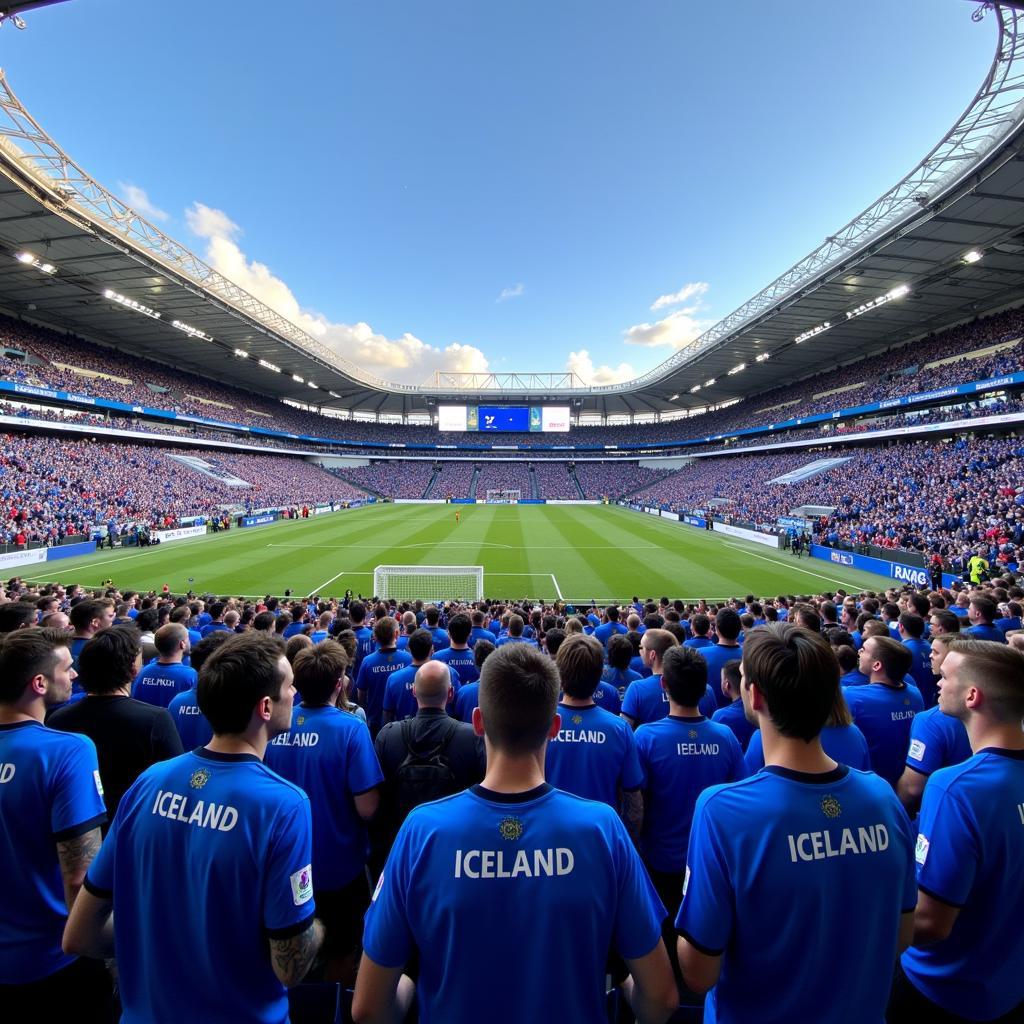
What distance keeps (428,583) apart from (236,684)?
65.8 ft

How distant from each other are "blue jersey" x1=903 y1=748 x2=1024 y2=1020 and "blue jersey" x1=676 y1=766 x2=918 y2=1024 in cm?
57

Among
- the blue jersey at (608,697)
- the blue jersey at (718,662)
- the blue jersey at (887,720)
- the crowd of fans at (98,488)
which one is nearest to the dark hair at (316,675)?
the blue jersey at (608,697)

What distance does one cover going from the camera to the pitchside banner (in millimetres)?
20000

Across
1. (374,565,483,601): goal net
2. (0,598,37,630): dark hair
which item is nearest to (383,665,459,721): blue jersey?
(0,598,37,630): dark hair

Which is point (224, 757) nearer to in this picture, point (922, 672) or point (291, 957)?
point (291, 957)

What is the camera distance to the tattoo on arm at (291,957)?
180 cm

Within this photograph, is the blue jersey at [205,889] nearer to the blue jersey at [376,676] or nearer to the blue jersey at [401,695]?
the blue jersey at [401,695]

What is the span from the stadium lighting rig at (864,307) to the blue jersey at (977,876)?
41.3 m

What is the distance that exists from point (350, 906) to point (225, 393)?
7331 cm

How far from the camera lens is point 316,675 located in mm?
3191

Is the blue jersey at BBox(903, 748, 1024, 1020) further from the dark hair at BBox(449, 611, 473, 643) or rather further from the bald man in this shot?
the dark hair at BBox(449, 611, 473, 643)

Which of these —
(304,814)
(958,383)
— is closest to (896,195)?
(958,383)

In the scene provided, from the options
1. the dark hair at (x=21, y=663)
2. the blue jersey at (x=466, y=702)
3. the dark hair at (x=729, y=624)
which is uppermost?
the dark hair at (x=21, y=663)

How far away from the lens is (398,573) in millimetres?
22375
